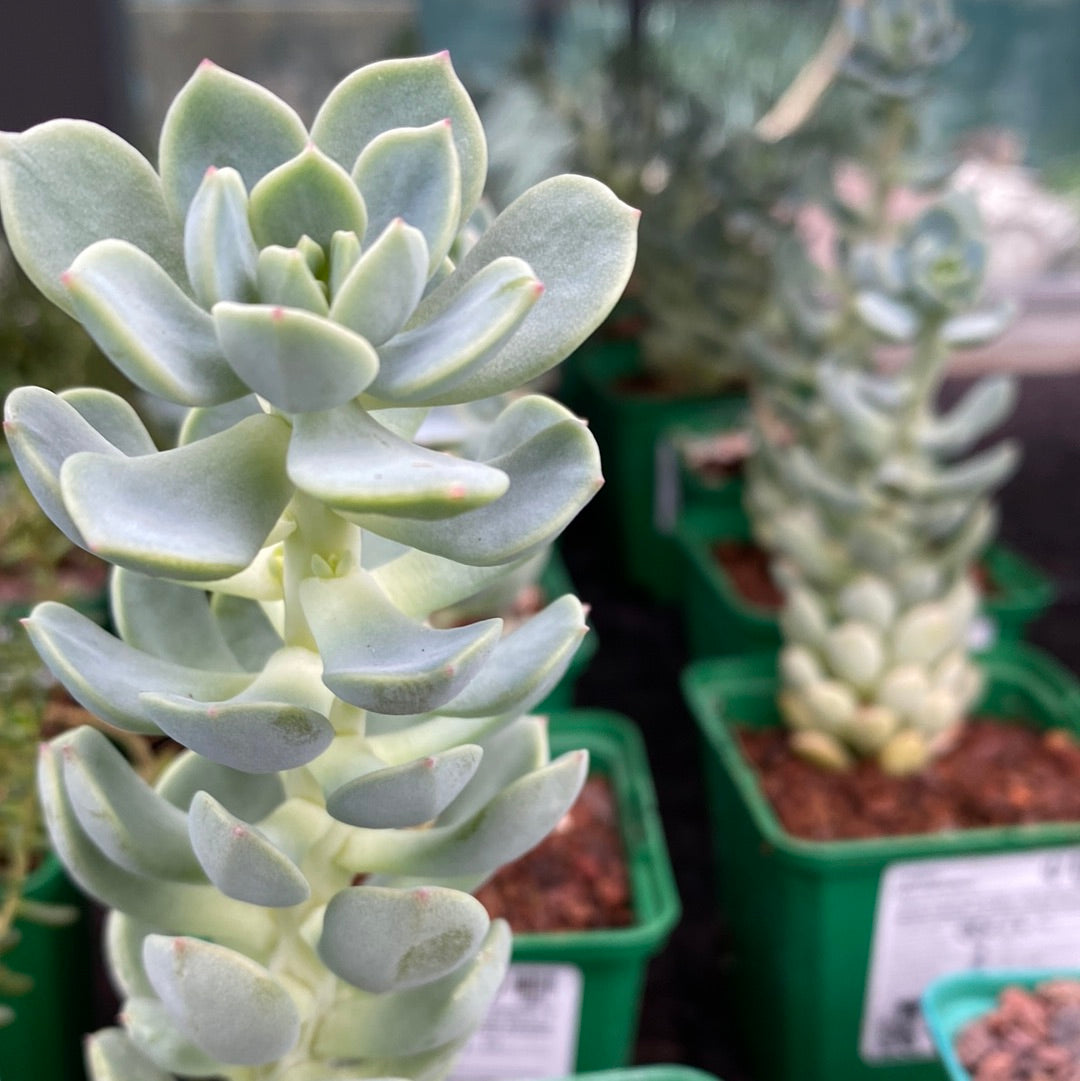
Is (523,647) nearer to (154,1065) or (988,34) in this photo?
(154,1065)

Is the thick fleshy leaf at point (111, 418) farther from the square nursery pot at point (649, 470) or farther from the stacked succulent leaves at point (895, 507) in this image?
the square nursery pot at point (649, 470)

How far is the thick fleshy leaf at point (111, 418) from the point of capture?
0.42 metres

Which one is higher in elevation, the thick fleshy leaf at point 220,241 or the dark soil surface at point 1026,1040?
the thick fleshy leaf at point 220,241

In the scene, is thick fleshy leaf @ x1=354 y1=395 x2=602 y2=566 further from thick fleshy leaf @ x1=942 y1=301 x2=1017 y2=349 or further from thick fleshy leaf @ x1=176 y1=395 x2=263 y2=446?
thick fleshy leaf @ x1=942 y1=301 x2=1017 y2=349

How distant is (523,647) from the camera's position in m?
0.42

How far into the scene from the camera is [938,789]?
3.20 ft

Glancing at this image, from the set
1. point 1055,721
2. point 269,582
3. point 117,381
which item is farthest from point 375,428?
point 117,381

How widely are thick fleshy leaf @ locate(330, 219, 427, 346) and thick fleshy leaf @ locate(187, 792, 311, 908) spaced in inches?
6.4

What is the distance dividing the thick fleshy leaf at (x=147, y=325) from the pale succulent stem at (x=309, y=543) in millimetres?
54

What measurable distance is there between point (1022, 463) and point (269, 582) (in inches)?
60.6

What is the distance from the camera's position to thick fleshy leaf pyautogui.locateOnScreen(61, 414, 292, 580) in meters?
0.32

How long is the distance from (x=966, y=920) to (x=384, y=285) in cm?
74

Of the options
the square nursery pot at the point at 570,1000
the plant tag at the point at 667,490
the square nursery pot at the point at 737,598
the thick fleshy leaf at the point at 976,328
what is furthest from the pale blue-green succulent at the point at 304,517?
the plant tag at the point at 667,490

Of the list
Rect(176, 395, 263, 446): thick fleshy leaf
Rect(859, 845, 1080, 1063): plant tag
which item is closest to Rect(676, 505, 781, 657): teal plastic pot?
Rect(859, 845, 1080, 1063): plant tag
